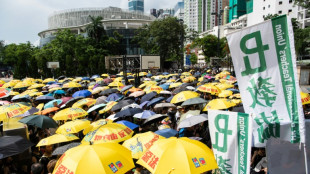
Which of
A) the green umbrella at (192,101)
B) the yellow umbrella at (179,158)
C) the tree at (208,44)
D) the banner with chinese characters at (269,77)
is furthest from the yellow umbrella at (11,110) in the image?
the tree at (208,44)

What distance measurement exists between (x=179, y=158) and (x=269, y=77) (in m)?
1.49

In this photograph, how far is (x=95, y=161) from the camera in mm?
3141

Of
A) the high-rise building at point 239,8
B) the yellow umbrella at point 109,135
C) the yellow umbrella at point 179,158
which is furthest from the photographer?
the high-rise building at point 239,8

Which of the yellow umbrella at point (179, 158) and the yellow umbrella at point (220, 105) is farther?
the yellow umbrella at point (220, 105)

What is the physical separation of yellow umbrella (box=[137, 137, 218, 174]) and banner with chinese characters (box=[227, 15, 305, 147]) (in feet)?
2.30

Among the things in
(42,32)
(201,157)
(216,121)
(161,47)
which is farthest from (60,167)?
(42,32)

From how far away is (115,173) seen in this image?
319cm

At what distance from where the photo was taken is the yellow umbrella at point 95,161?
308 cm

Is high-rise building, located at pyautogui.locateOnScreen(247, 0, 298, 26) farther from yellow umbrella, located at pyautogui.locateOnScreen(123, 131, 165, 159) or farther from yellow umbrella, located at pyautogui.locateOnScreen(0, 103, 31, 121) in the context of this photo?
yellow umbrella, located at pyautogui.locateOnScreen(123, 131, 165, 159)

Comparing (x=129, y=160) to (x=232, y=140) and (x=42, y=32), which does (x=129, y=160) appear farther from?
(x=42, y=32)

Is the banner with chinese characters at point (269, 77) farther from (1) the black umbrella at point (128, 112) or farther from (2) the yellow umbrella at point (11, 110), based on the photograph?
(2) the yellow umbrella at point (11, 110)

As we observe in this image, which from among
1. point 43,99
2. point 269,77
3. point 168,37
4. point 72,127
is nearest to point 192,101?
point 72,127

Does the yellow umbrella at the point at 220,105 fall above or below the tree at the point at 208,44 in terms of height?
below

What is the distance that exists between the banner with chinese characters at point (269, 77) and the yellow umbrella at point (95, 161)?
1.88 m
